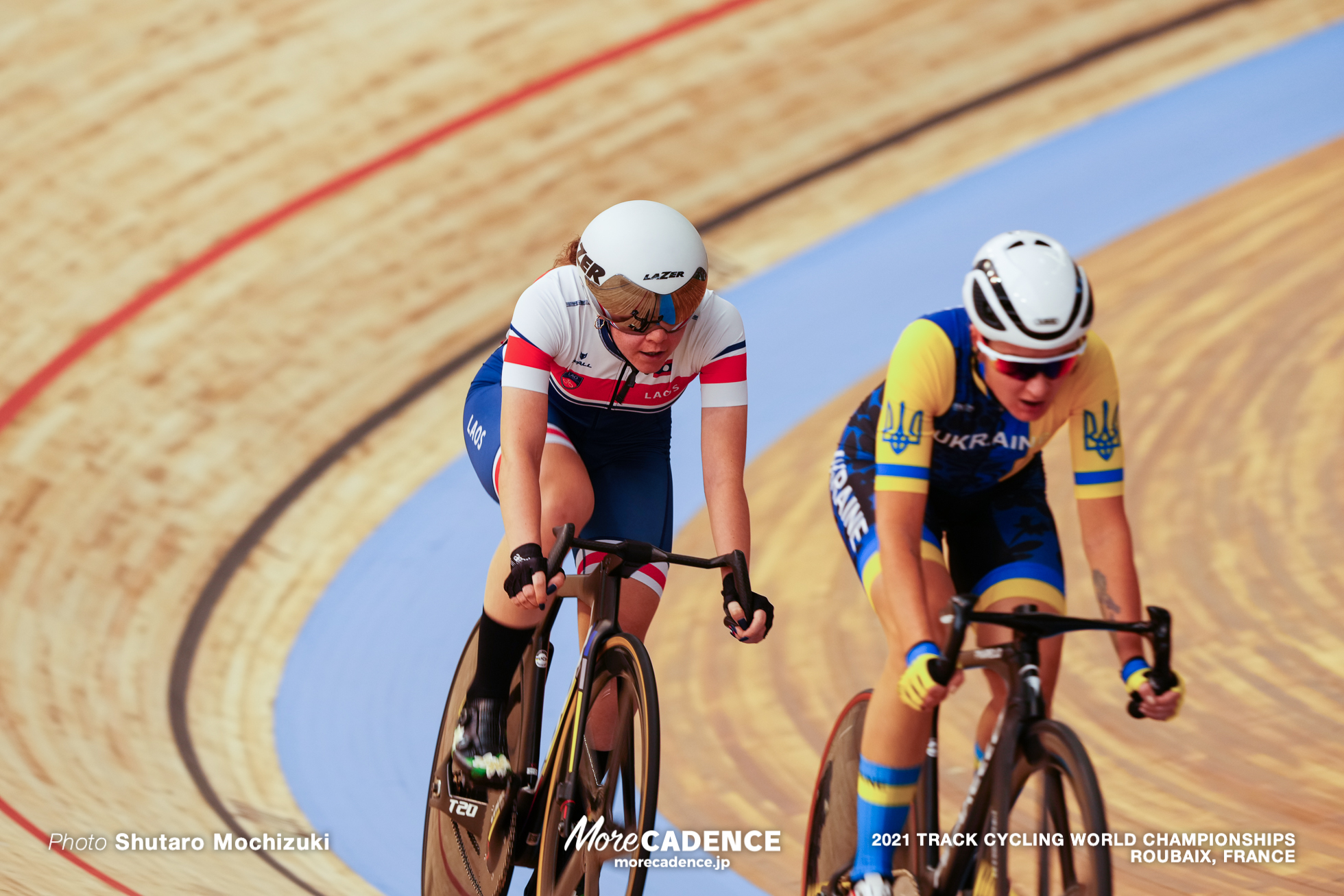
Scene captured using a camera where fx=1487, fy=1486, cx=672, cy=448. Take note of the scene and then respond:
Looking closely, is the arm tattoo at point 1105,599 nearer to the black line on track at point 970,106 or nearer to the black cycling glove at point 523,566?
the black cycling glove at point 523,566

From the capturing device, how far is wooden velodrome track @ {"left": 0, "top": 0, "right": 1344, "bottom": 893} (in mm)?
3391

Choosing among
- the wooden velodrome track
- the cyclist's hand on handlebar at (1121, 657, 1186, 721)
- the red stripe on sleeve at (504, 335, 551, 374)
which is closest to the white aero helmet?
the red stripe on sleeve at (504, 335, 551, 374)

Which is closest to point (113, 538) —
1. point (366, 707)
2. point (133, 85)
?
point (366, 707)

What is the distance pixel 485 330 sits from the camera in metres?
5.17

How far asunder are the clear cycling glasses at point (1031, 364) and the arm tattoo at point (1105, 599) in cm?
32

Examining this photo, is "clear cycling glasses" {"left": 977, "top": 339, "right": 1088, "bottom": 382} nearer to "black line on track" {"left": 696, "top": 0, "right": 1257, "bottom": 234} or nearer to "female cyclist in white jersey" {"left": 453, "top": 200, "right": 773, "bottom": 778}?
"female cyclist in white jersey" {"left": 453, "top": 200, "right": 773, "bottom": 778}

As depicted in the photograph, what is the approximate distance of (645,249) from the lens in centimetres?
227

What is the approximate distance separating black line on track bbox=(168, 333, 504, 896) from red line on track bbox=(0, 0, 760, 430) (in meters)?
0.89

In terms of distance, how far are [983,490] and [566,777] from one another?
0.84 meters

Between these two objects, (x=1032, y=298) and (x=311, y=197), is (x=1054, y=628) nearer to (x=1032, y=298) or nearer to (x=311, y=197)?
(x=1032, y=298)

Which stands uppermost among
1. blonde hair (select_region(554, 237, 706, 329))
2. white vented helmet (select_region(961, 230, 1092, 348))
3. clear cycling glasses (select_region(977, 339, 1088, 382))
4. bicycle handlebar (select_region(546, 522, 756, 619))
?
blonde hair (select_region(554, 237, 706, 329))

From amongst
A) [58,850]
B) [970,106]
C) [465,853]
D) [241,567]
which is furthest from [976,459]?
[970,106]

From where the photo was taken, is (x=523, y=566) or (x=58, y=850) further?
(x=58, y=850)

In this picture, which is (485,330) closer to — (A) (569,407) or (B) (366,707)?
(B) (366,707)
